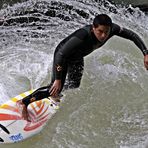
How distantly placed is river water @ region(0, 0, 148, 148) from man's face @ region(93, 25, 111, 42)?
56.6 inches

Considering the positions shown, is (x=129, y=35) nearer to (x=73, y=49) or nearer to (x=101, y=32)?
(x=101, y=32)

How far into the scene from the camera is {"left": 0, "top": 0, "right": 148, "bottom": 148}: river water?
5742mm

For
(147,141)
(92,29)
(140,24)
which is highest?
(92,29)

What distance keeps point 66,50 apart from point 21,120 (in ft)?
3.91

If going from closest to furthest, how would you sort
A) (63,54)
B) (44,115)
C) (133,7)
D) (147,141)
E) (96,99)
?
(63,54) → (147,141) → (44,115) → (96,99) → (133,7)

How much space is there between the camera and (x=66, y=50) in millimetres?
5066

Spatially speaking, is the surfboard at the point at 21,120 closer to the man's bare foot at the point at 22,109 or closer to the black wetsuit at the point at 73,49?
the man's bare foot at the point at 22,109

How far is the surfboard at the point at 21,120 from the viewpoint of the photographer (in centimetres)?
553

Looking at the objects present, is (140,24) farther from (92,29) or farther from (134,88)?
(92,29)

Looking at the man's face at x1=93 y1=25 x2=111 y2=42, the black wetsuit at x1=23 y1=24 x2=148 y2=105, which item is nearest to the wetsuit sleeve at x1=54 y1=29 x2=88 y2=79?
the black wetsuit at x1=23 y1=24 x2=148 y2=105

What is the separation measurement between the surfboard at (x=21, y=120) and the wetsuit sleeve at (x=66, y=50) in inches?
35.5

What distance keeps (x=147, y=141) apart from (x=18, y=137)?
64.6 inches

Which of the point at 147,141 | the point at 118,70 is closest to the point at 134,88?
the point at 118,70

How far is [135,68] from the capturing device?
704cm
